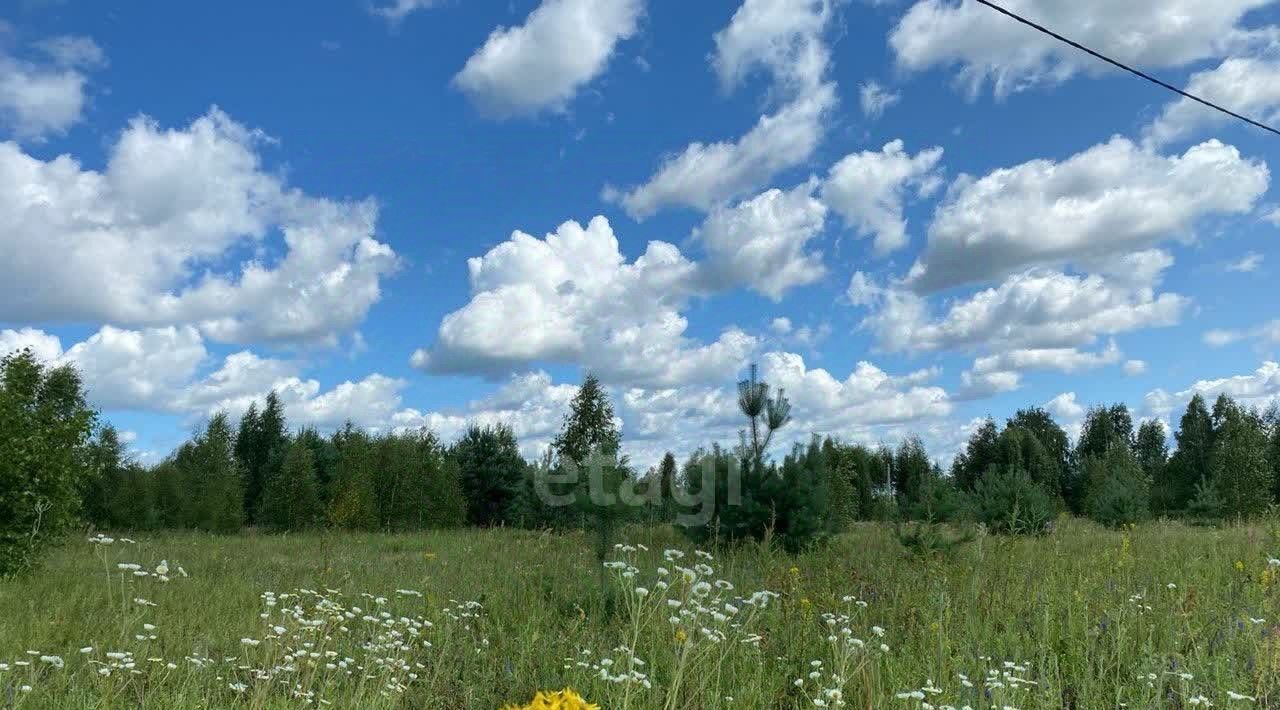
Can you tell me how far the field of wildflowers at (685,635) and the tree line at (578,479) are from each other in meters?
0.97

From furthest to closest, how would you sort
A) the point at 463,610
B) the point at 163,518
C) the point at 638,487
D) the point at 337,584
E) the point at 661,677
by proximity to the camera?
the point at 163,518 → the point at 638,487 → the point at 337,584 → the point at 463,610 → the point at 661,677

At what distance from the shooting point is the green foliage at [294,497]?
74.2 feet

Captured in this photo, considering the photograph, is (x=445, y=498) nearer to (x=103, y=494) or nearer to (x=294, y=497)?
(x=294, y=497)

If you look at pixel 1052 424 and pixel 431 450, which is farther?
pixel 1052 424

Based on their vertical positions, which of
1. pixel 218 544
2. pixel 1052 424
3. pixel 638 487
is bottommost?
pixel 218 544

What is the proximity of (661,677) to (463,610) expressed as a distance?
2568mm

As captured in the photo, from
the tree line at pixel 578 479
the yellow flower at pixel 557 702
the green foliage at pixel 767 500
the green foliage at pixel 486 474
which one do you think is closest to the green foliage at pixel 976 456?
the tree line at pixel 578 479

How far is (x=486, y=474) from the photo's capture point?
84.5 feet

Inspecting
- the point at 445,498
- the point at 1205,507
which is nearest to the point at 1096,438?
the point at 1205,507

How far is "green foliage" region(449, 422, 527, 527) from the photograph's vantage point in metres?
25.6

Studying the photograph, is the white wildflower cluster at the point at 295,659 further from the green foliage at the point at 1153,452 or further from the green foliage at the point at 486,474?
the green foliage at the point at 1153,452

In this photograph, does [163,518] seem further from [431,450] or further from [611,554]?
[611,554]

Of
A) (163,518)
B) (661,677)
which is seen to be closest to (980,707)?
(661,677)

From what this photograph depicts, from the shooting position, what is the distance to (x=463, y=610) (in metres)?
6.38
